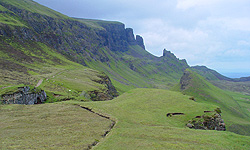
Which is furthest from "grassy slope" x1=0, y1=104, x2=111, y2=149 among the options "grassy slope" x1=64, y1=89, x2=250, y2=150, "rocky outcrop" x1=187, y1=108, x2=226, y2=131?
"rocky outcrop" x1=187, y1=108, x2=226, y2=131

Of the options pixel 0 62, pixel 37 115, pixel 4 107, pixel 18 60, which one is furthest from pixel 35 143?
pixel 18 60

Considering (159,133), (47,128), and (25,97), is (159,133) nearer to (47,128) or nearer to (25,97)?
(47,128)

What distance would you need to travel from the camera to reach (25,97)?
66.1 m

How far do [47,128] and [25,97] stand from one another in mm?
40332

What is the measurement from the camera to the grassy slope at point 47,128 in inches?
1082

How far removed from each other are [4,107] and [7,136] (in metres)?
21.0

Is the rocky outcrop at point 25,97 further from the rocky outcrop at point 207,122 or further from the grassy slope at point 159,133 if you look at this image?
the rocky outcrop at point 207,122

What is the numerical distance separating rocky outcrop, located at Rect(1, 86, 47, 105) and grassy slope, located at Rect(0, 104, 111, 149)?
17193 mm

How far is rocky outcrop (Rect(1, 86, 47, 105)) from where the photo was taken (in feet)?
197

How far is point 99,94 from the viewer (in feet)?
394

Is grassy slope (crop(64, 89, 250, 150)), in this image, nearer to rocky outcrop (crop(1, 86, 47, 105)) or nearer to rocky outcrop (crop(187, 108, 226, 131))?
rocky outcrop (crop(187, 108, 226, 131))

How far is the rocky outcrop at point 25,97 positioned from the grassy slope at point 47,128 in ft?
56.4

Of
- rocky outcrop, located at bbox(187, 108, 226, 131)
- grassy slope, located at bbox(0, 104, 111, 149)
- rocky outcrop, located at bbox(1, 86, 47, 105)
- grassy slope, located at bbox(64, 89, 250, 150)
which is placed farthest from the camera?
rocky outcrop, located at bbox(1, 86, 47, 105)

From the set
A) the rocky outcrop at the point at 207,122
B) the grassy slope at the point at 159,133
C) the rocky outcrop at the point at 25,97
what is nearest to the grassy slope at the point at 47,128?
the grassy slope at the point at 159,133
